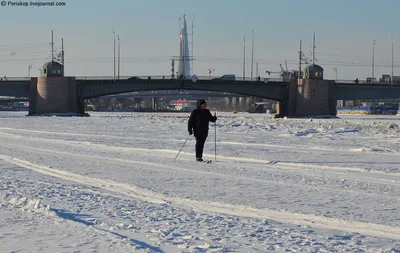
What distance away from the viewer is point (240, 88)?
90125 mm

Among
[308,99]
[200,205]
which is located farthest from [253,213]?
[308,99]

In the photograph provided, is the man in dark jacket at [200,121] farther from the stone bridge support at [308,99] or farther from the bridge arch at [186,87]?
the stone bridge support at [308,99]

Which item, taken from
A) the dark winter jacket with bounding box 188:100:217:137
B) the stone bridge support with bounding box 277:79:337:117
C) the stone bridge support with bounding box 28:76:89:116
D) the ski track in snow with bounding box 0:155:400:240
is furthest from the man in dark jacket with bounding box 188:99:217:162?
the stone bridge support with bounding box 277:79:337:117

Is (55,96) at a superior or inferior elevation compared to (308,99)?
inferior

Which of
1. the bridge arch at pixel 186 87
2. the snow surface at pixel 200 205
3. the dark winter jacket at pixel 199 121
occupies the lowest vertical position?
the snow surface at pixel 200 205

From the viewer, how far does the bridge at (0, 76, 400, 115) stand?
88438 millimetres

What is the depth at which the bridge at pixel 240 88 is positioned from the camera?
88.4 metres

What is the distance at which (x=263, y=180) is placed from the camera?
12117 millimetres

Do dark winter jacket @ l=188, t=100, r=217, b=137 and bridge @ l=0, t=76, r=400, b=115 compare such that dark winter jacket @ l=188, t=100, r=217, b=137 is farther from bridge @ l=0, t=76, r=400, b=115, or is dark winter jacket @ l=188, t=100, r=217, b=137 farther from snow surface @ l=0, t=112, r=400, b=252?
bridge @ l=0, t=76, r=400, b=115

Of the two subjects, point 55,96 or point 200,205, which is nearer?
point 200,205

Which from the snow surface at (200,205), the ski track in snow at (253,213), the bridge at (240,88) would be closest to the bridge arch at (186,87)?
Result: the bridge at (240,88)

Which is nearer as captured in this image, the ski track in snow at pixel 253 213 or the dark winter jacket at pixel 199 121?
the ski track in snow at pixel 253 213

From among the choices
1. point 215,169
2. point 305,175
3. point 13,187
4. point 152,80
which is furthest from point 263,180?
point 152,80

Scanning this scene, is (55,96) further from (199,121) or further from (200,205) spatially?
(200,205)
